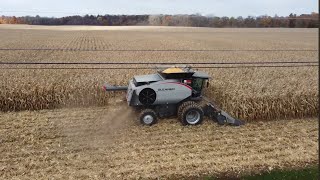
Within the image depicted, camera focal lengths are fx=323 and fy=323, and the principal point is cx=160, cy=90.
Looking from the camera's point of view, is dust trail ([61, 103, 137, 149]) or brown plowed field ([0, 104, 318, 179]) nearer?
brown plowed field ([0, 104, 318, 179])

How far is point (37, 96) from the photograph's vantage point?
1055 cm

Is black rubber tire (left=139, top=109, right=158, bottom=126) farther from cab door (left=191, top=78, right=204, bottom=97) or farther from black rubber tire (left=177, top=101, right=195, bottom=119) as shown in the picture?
cab door (left=191, top=78, right=204, bottom=97)

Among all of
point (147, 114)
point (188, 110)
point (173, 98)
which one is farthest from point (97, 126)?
point (188, 110)

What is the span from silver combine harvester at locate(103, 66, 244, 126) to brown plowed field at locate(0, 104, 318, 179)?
30cm

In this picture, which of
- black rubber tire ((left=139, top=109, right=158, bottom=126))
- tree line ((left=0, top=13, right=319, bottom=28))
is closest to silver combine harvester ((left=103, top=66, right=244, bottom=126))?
black rubber tire ((left=139, top=109, right=158, bottom=126))

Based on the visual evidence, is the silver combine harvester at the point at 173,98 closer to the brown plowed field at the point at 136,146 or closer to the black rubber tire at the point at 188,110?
the black rubber tire at the point at 188,110

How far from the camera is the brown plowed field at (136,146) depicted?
6805mm

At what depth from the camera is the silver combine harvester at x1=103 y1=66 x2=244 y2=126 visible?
8.73 m

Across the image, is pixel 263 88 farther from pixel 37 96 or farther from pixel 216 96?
pixel 37 96

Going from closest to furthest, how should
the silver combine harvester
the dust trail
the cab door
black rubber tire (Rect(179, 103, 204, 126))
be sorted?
the dust trail, the silver combine harvester, black rubber tire (Rect(179, 103, 204, 126)), the cab door

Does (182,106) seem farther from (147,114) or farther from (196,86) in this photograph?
(147,114)

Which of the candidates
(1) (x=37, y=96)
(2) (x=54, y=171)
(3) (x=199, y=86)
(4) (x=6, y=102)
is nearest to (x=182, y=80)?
(3) (x=199, y=86)

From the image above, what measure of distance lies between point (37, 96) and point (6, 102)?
0.94 m

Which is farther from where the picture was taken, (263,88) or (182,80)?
(263,88)
